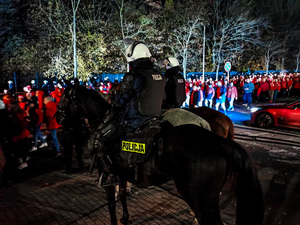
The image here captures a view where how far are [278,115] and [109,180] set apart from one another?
34.3ft

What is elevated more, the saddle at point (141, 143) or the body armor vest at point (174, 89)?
the body armor vest at point (174, 89)

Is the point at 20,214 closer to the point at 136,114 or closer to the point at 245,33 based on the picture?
the point at 136,114

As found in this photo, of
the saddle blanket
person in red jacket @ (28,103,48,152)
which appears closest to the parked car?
the saddle blanket

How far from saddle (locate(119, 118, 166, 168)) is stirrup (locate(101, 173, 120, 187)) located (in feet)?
1.30

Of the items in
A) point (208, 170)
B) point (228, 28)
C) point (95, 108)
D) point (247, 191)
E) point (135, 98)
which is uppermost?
point (228, 28)

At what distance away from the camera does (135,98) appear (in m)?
3.64

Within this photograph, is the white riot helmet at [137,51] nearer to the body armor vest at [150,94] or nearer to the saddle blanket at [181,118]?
the body armor vest at [150,94]

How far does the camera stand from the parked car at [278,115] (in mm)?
11336

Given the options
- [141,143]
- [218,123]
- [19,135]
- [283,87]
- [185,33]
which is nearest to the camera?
[141,143]

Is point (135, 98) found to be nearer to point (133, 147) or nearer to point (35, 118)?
point (133, 147)

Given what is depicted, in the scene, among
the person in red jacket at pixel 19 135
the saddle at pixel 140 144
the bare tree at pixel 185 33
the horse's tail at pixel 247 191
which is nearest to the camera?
the horse's tail at pixel 247 191

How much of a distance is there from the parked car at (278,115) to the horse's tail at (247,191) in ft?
33.0

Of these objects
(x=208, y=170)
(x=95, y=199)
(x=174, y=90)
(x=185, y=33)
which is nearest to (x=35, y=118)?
(x=95, y=199)

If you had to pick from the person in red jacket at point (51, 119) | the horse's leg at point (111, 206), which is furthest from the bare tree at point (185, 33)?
the horse's leg at point (111, 206)
